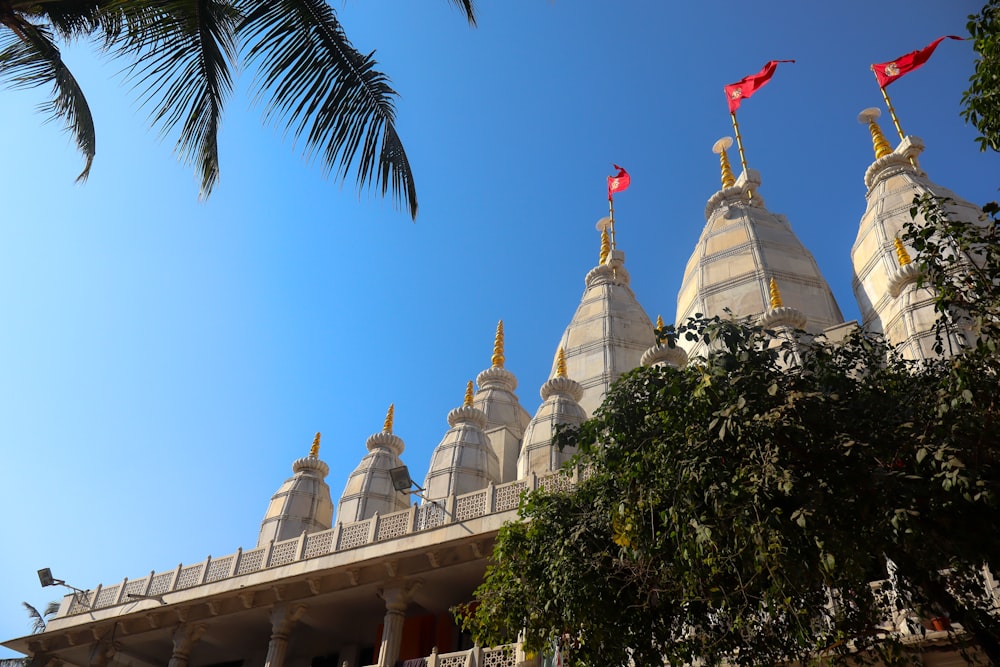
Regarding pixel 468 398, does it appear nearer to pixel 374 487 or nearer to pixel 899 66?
pixel 374 487

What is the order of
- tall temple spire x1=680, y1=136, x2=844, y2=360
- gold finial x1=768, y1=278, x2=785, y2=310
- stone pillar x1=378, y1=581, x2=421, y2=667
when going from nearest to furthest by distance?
stone pillar x1=378, y1=581, x2=421, y2=667, gold finial x1=768, y1=278, x2=785, y2=310, tall temple spire x1=680, y1=136, x2=844, y2=360

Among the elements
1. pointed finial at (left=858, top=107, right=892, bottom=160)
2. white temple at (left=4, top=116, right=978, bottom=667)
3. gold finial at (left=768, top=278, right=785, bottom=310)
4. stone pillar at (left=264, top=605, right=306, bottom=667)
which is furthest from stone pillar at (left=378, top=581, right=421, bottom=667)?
pointed finial at (left=858, top=107, right=892, bottom=160)

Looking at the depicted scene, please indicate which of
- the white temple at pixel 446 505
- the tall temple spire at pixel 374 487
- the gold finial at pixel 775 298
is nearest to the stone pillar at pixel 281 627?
the white temple at pixel 446 505

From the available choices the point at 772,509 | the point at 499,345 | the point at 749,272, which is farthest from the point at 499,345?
the point at 772,509

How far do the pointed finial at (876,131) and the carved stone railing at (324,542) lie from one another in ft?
66.8

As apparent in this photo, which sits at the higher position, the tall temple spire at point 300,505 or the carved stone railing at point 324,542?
the tall temple spire at point 300,505

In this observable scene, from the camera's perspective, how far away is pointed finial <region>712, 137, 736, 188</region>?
35.3m

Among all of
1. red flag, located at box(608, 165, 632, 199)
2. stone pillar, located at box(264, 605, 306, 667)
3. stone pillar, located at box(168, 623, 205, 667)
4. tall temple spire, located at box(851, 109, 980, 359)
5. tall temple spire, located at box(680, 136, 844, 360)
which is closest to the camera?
stone pillar, located at box(264, 605, 306, 667)

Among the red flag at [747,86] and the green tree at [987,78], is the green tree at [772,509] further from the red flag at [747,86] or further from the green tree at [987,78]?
the red flag at [747,86]

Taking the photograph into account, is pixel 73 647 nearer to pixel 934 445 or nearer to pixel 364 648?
pixel 364 648

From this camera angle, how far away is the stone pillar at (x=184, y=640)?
869 inches

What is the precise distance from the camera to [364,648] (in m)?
23.1

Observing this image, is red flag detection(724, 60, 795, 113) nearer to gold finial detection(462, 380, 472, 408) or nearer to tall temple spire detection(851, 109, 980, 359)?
tall temple spire detection(851, 109, 980, 359)

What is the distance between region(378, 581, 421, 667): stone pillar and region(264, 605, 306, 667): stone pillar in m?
2.57
